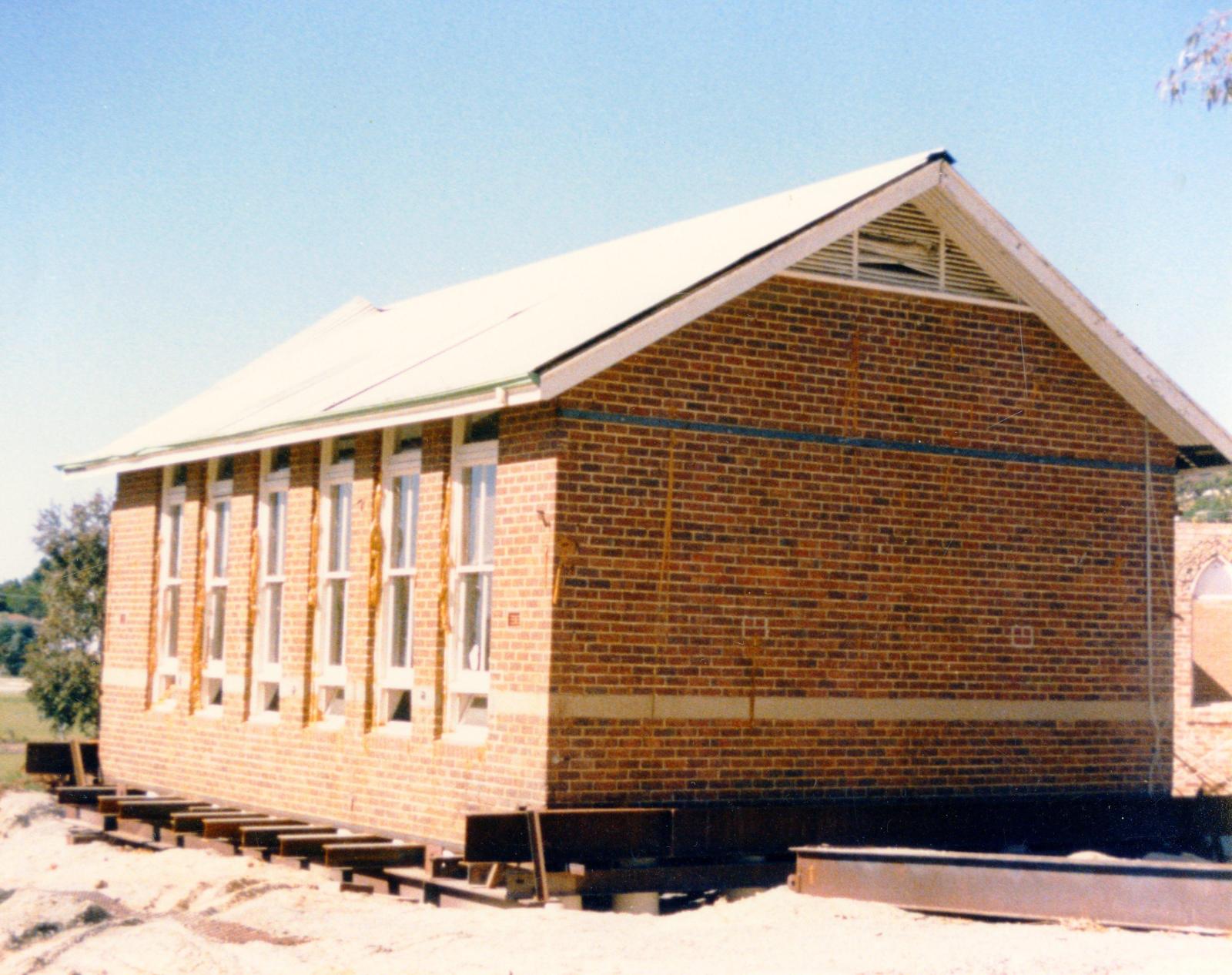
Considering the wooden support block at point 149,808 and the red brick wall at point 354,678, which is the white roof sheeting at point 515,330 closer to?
the red brick wall at point 354,678

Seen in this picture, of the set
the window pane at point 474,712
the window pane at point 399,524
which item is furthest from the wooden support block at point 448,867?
the window pane at point 399,524

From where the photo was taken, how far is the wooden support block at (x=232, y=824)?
54.5ft

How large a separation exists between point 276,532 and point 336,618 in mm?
1737

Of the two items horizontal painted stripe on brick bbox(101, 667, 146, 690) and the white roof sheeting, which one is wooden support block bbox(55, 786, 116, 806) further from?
the white roof sheeting

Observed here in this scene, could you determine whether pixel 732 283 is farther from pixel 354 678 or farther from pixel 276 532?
pixel 276 532

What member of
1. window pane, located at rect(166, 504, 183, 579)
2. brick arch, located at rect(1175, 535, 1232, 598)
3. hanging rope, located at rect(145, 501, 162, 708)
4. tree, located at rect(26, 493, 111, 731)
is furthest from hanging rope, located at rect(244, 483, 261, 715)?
tree, located at rect(26, 493, 111, 731)

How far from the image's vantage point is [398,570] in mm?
16078

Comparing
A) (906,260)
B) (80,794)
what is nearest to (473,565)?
(906,260)

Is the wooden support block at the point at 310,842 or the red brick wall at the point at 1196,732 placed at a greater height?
the red brick wall at the point at 1196,732

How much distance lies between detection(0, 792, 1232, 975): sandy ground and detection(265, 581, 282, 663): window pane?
360 centimetres

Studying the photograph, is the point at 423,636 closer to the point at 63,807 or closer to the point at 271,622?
the point at 271,622

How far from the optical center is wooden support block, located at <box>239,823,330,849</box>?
1585cm

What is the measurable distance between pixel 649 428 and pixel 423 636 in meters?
3.00

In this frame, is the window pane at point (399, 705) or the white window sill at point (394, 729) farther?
the window pane at point (399, 705)
